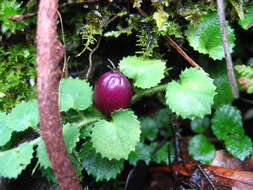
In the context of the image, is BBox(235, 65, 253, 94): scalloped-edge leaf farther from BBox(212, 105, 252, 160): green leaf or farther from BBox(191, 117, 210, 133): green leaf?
BBox(191, 117, 210, 133): green leaf

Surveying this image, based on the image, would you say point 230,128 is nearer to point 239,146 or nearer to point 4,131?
point 239,146

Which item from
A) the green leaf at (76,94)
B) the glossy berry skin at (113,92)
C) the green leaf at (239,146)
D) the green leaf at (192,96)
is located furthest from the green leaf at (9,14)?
the green leaf at (239,146)

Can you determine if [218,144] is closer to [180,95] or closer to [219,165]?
[219,165]

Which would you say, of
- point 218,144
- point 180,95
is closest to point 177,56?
point 180,95

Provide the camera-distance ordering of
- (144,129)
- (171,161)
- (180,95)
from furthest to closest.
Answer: (144,129), (171,161), (180,95)

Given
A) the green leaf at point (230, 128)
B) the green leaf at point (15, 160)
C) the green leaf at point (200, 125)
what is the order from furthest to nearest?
the green leaf at point (200, 125) → the green leaf at point (230, 128) → the green leaf at point (15, 160)

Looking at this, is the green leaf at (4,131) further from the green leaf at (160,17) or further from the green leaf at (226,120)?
the green leaf at (226,120)
